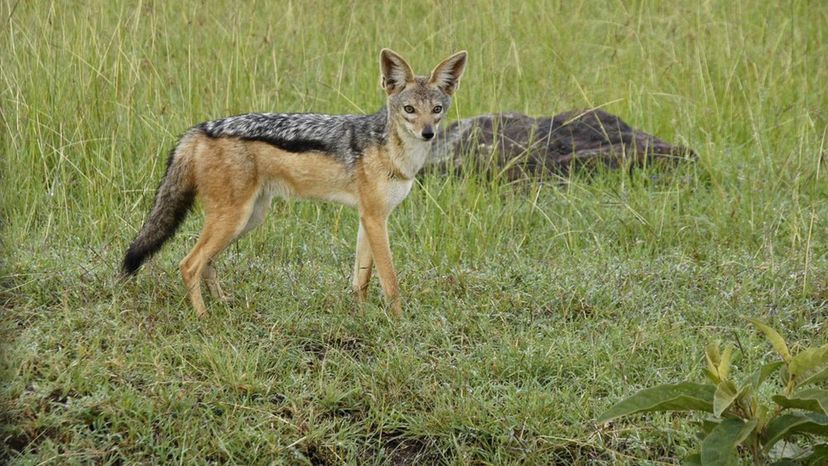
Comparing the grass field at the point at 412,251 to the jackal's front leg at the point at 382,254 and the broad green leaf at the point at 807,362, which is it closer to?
the jackal's front leg at the point at 382,254

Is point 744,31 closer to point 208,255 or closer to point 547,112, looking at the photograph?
point 547,112

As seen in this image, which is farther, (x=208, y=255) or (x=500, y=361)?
(x=208, y=255)

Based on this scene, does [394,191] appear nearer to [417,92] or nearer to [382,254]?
[382,254]

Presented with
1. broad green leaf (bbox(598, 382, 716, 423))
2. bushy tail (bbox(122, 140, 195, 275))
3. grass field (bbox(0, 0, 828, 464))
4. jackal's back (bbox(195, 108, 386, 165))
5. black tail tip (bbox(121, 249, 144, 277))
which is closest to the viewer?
broad green leaf (bbox(598, 382, 716, 423))

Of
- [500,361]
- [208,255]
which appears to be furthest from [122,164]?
[500,361]

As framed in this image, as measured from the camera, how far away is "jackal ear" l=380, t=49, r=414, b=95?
6066 mm

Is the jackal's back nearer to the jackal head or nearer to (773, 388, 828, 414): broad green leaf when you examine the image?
the jackal head

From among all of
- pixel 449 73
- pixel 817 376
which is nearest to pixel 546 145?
pixel 449 73

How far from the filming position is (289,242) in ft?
22.0

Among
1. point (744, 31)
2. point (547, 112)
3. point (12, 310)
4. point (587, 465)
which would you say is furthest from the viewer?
point (744, 31)

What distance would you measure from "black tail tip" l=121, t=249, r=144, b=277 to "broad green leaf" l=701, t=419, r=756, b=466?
3093mm

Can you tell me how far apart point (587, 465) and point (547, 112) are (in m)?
4.88

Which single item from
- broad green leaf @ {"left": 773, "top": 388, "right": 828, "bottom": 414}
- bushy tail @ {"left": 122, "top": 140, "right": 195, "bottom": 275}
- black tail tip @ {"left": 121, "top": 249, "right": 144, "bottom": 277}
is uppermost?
broad green leaf @ {"left": 773, "top": 388, "right": 828, "bottom": 414}

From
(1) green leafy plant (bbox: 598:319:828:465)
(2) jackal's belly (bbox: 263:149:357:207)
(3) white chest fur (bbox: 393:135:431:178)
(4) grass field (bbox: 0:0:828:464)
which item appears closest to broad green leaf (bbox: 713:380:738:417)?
(1) green leafy plant (bbox: 598:319:828:465)
